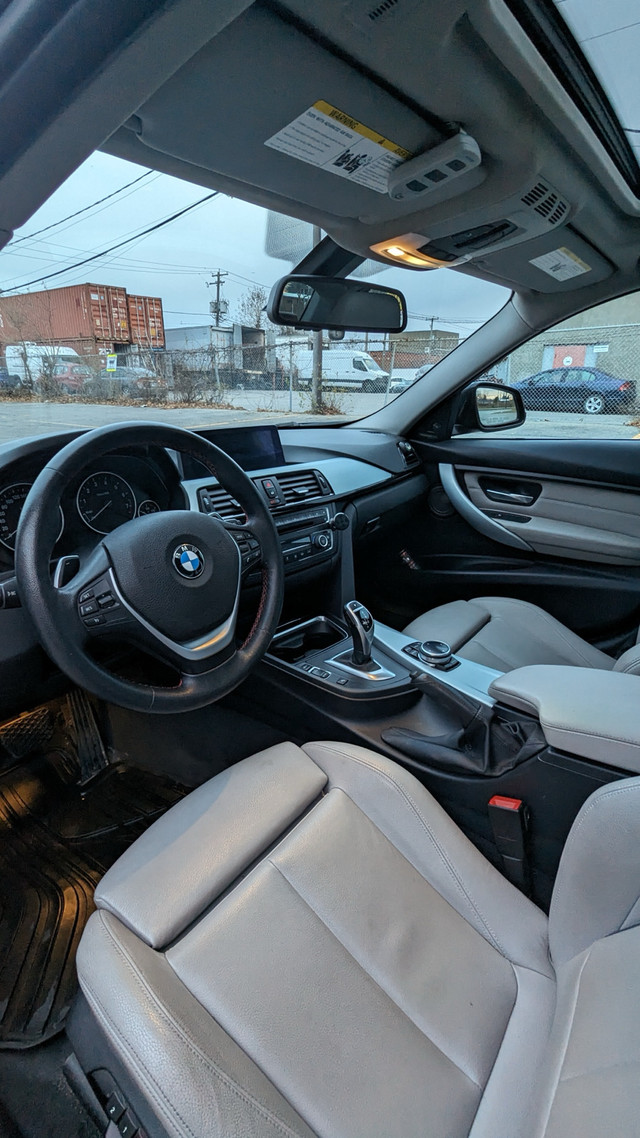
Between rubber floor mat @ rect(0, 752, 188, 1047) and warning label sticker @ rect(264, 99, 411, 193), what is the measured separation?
1734 millimetres

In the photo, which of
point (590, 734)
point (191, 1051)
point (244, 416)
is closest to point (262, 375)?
point (244, 416)

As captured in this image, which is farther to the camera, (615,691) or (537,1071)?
(615,691)

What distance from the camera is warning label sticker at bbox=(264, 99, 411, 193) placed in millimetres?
1043

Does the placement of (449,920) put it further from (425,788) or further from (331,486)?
(331,486)

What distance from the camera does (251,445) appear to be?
2113 mm

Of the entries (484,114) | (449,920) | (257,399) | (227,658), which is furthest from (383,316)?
(449,920)

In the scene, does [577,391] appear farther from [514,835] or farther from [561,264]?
[514,835]

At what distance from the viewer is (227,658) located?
119 centimetres

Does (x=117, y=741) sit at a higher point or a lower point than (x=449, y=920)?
lower

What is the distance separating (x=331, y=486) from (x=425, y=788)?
1272mm

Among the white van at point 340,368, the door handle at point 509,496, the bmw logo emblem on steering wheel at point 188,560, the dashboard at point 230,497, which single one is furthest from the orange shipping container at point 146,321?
the door handle at point 509,496

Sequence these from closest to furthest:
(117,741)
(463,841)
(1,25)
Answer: (1,25) < (463,841) < (117,741)

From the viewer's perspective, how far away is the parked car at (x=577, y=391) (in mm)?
2457

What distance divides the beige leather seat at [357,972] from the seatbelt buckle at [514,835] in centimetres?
7
